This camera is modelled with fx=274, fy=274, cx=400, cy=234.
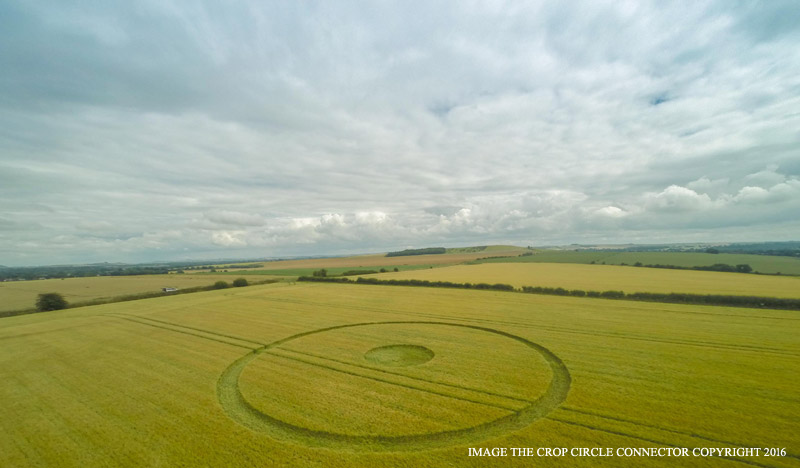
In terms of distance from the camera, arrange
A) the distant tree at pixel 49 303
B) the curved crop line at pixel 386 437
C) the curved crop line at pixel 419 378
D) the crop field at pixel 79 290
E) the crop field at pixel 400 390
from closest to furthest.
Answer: the crop field at pixel 400 390 → the curved crop line at pixel 386 437 → the curved crop line at pixel 419 378 → the distant tree at pixel 49 303 → the crop field at pixel 79 290

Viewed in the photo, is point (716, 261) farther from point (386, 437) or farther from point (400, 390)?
point (386, 437)

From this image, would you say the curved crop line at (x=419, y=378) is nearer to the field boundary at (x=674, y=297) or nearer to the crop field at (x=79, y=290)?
the field boundary at (x=674, y=297)

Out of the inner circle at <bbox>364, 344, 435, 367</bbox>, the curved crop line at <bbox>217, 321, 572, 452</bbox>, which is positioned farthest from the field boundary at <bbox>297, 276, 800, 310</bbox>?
the curved crop line at <bbox>217, 321, 572, 452</bbox>

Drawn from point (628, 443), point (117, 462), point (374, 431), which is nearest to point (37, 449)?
point (117, 462)

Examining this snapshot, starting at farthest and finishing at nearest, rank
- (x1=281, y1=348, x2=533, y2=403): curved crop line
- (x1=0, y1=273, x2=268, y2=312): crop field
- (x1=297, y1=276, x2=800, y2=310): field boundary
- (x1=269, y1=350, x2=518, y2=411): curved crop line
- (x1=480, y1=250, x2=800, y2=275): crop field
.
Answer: (x1=480, y1=250, x2=800, y2=275): crop field, (x1=0, y1=273, x2=268, y2=312): crop field, (x1=297, y1=276, x2=800, y2=310): field boundary, (x1=281, y1=348, x2=533, y2=403): curved crop line, (x1=269, y1=350, x2=518, y2=411): curved crop line

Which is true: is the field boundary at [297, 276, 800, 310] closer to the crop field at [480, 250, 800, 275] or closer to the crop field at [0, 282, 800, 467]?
the crop field at [0, 282, 800, 467]

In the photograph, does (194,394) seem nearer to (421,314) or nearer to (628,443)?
(628,443)

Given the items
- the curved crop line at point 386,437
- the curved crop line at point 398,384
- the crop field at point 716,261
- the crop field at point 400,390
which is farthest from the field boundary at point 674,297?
the crop field at point 716,261
